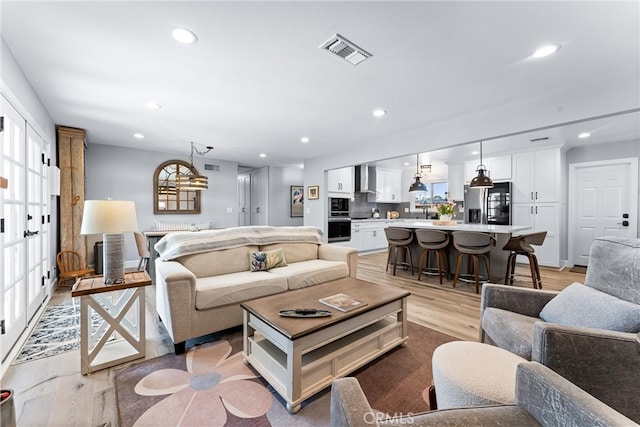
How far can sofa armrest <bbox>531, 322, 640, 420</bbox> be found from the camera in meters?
1.16

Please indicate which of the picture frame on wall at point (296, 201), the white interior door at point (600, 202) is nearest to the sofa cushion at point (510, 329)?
the white interior door at point (600, 202)

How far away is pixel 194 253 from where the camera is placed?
9.15ft

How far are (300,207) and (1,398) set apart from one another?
7.43 meters

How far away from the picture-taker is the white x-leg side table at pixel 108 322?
6.28 feet

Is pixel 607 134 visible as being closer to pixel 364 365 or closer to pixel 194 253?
pixel 364 365

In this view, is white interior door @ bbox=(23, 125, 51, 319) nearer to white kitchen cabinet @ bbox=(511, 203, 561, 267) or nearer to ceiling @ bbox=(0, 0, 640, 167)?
ceiling @ bbox=(0, 0, 640, 167)

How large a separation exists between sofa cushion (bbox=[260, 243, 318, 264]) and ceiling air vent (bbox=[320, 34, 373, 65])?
2.22 metres

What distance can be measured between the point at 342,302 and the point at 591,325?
1427mm

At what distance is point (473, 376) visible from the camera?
3.99 feet

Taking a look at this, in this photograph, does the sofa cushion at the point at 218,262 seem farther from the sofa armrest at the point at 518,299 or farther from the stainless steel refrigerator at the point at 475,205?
the stainless steel refrigerator at the point at 475,205

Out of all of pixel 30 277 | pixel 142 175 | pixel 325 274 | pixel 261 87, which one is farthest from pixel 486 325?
pixel 142 175

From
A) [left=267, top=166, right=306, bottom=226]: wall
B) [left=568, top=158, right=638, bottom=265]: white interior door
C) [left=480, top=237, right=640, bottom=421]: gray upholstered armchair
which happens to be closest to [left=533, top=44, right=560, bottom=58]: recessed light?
[left=480, top=237, right=640, bottom=421]: gray upholstered armchair

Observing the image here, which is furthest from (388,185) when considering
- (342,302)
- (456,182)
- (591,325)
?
(591,325)

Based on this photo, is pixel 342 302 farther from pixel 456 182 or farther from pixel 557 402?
pixel 456 182
